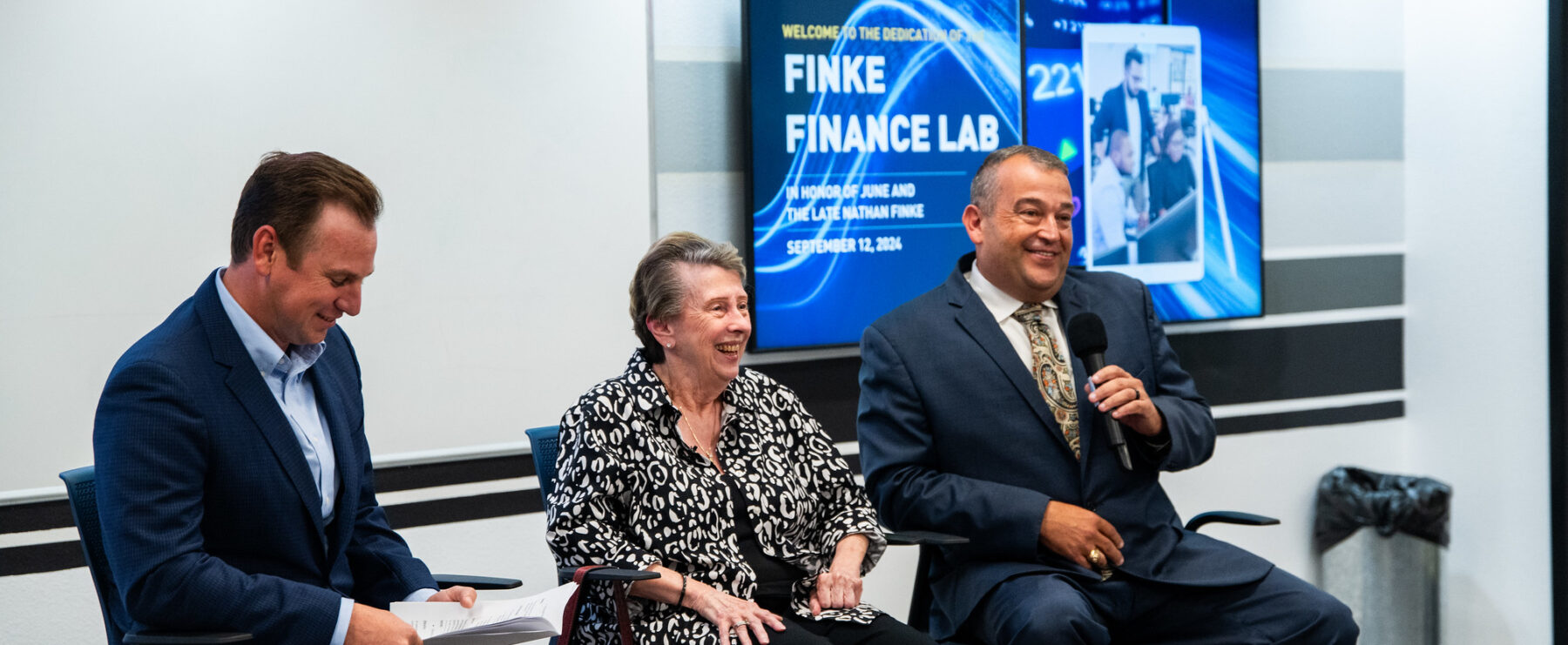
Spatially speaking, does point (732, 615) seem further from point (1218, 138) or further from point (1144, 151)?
point (1218, 138)

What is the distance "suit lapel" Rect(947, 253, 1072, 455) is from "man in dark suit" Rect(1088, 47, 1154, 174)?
122 centimetres

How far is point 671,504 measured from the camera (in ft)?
7.80

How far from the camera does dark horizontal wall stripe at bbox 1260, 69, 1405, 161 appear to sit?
13.7 ft

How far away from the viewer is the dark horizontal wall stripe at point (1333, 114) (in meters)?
4.19

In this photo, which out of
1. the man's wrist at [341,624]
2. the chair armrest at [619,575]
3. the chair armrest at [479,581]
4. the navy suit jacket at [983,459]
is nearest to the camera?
the man's wrist at [341,624]

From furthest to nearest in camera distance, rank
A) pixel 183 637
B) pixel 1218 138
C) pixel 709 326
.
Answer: pixel 1218 138 < pixel 709 326 < pixel 183 637

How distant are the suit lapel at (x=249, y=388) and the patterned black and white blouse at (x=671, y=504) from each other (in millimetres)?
533

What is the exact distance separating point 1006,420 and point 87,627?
2.27 m

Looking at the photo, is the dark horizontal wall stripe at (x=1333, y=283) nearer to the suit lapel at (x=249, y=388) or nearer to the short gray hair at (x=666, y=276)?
the short gray hair at (x=666, y=276)

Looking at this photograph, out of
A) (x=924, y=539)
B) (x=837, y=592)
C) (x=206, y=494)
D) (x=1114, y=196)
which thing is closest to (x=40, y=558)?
(x=206, y=494)

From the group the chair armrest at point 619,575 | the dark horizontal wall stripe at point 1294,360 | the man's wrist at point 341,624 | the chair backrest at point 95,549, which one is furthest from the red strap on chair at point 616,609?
the dark horizontal wall stripe at point 1294,360

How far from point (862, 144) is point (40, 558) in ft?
7.80

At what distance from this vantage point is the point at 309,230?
195 centimetres

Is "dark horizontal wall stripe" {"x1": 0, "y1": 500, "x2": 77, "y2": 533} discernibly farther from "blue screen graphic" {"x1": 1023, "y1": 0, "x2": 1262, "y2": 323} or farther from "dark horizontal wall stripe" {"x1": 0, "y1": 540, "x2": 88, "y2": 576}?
"blue screen graphic" {"x1": 1023, "y1": 0, "x2": 1262, "y2": 323}
